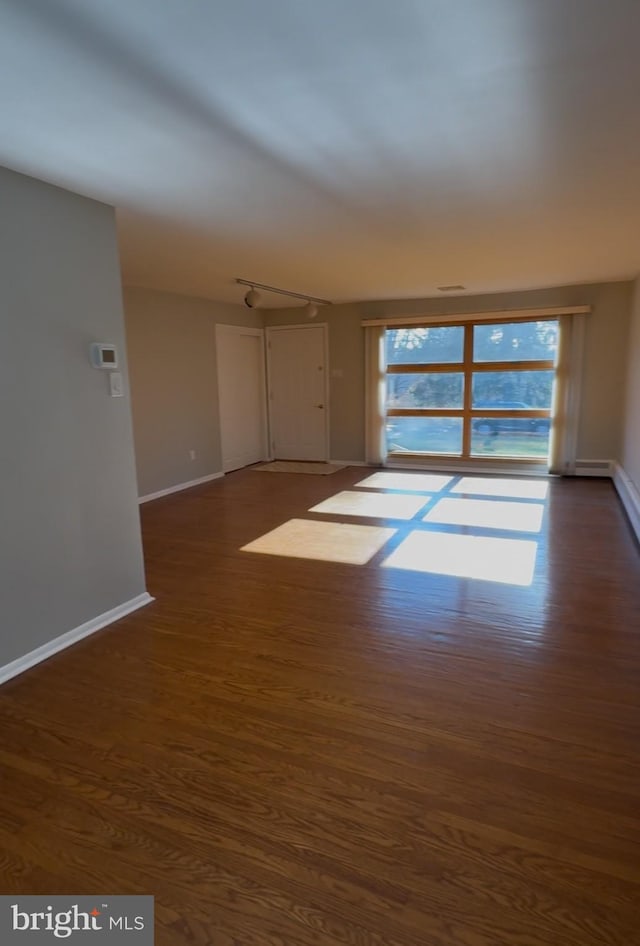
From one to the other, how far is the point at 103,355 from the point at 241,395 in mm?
4514

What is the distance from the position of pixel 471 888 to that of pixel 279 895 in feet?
1.71

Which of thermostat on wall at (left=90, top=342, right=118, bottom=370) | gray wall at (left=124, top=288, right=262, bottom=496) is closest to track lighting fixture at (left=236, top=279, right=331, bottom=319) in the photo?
gray wall at (left=124, top=288, right=262, bottom=496)

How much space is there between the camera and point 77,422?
8.86ft

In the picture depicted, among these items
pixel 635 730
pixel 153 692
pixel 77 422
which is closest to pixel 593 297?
pixel 635 730

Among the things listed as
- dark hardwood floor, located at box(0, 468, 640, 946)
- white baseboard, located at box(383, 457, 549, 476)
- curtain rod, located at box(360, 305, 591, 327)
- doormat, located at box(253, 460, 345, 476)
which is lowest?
dark hardwood floor, located at box(0, 468, 640, 946)

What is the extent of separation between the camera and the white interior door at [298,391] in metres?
7.41

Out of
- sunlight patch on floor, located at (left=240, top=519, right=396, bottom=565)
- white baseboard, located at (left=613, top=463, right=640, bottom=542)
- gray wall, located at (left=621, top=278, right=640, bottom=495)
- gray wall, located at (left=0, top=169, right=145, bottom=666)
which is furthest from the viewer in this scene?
gray wall, located at (left=621, top=278, right=640, bottom=495)

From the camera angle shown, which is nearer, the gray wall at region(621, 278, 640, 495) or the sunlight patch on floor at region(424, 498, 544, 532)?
the sunlight patch on floor at region(424, 498, 544, 532)

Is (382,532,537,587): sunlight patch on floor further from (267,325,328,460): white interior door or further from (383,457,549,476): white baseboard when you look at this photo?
(267,325,328,460): white interior door

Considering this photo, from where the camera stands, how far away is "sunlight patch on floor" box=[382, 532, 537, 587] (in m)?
3.54

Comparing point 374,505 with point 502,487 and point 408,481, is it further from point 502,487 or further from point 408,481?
point 502,487

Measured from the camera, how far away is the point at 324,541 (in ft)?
14.0

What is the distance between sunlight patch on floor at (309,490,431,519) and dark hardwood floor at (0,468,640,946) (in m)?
1.71

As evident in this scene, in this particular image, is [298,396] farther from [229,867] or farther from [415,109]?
[229,867]
